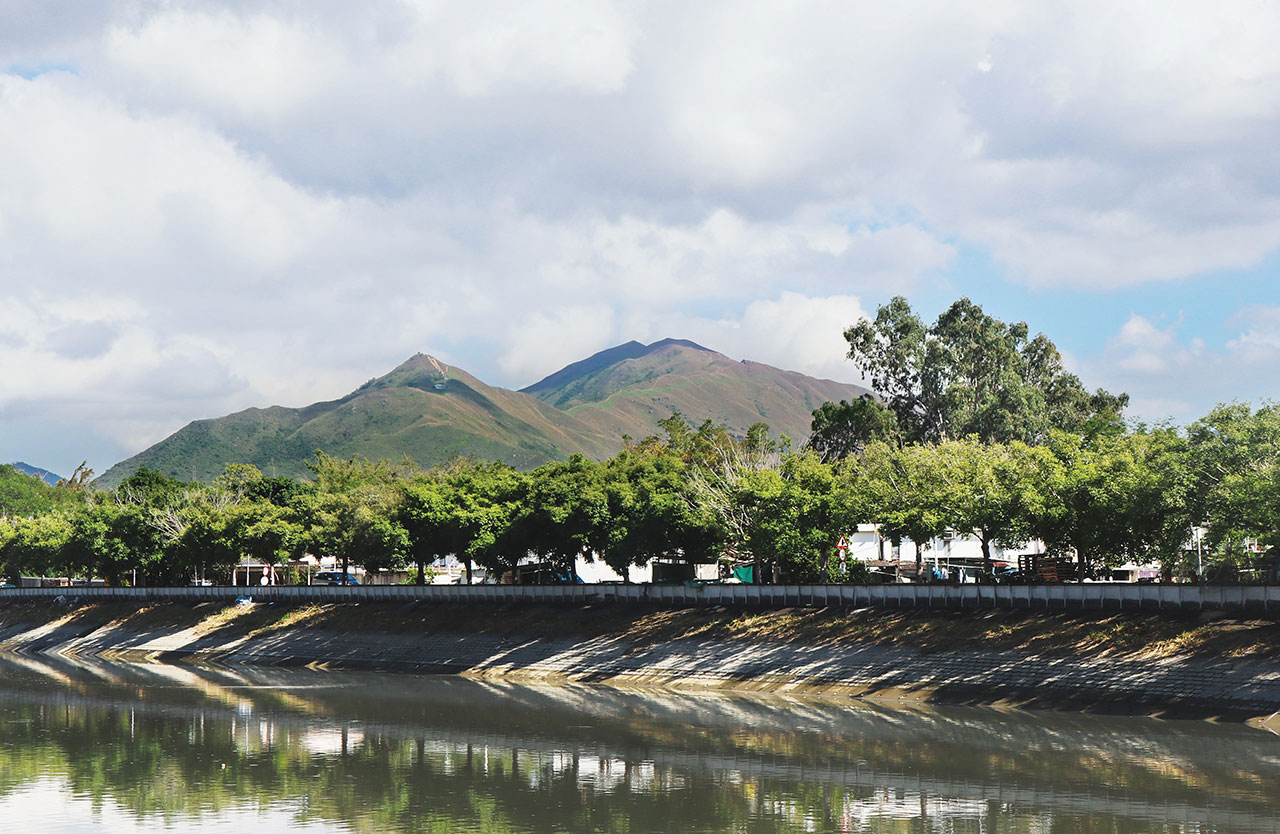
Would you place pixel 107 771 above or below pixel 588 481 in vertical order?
below

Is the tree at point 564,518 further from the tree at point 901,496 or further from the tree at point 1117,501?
the tree at point 1117,501

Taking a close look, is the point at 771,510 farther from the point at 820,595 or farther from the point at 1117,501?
the point at 1117,501

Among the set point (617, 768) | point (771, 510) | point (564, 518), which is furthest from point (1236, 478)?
point (564, 518)

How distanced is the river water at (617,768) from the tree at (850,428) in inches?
2160

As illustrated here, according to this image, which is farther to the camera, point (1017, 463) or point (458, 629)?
point (458, 629)

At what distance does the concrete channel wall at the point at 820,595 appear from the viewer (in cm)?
6538

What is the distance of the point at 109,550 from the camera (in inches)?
5285

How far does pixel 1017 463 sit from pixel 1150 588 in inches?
551

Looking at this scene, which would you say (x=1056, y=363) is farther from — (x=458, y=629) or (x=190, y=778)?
(x=190, y=778)

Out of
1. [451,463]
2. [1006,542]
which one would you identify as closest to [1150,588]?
[1006,542]

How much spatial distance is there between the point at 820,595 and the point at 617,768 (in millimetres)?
32426

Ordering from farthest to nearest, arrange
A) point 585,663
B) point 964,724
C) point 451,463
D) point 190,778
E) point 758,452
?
point 451,463
point 758,452
point 585,663
point 964,724
point 190,778

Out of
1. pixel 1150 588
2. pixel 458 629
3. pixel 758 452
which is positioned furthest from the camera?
pixel 758 452

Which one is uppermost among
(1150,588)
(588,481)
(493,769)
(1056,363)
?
(1056,363)
